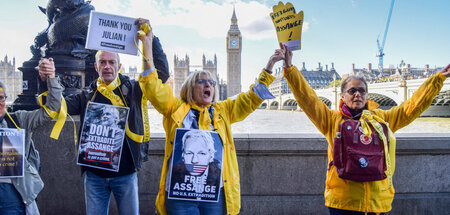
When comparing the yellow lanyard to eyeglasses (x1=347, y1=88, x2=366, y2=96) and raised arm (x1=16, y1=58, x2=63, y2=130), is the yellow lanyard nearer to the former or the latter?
raised arm (x1=16, y1=58, x2=63, y2=130)

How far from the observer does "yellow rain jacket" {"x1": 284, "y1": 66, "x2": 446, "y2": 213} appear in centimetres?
188

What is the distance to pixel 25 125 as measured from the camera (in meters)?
1.91

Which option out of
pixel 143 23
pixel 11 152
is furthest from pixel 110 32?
pixel 11 152

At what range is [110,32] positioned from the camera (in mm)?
1871

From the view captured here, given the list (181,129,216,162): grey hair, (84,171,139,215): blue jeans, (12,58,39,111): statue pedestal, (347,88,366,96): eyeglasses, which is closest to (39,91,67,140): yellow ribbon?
(84,171,139,215): blue jeans

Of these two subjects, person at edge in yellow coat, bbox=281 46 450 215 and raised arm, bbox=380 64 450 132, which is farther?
raised arm, bbox=380 64 450 132

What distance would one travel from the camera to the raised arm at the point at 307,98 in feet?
6.72

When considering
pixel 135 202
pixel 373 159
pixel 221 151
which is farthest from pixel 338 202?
pixel 135 202

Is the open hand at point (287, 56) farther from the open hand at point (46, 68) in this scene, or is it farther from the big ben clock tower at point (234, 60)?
the big ben clock tower at point (234, 60)

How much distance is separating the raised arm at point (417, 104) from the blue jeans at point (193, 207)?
1376 mm

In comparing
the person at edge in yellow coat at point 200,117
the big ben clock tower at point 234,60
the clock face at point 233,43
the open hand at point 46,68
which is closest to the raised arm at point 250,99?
the person at edge in yellow coat at point 200,117

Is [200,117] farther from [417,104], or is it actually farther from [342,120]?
[417,104]

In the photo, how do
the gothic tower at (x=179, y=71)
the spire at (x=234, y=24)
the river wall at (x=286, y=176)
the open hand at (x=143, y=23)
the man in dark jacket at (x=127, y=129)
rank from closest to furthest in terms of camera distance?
the open hand at (x=143, y=23) < the man in dark jacket at (x=127, y=129) < the river wall at (x=286, y=176) < the gothic tower at (x=179, y=71) < the spire at (x=234, y=24)

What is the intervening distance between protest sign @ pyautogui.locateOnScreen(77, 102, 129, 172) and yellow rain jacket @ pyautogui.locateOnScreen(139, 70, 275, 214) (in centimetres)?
32
